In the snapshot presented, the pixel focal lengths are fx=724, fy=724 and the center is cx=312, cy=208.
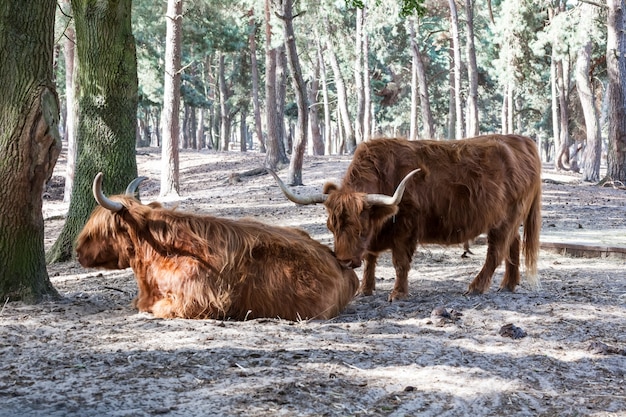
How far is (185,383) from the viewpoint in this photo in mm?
4164

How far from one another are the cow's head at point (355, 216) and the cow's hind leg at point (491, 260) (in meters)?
1.39

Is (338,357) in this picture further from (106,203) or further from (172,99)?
(172,99)

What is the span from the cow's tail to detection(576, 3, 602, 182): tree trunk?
709 inches

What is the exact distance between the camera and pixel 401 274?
23.6 ft

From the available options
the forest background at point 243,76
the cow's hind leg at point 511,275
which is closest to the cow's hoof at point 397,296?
the cow's hind leg at point 511,275

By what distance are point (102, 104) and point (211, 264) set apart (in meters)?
3.79

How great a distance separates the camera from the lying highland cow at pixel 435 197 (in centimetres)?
700

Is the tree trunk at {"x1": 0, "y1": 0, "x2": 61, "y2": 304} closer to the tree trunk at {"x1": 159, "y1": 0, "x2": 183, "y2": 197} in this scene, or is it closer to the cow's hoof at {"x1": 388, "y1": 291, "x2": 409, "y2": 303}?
the cow's hoof at {"x1": 388, "y1": 291, "x2": 409, "y2": 303}

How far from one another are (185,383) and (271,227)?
284 centimetres

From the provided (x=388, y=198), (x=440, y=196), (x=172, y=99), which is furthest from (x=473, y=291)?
(x=172, y=99)

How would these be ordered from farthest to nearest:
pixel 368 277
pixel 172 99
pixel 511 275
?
pixel 172 99 < pixel 511 275 < pixel 368 277

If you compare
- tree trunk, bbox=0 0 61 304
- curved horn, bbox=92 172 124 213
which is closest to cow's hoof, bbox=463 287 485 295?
curved horn, bbox=92 172 124 213

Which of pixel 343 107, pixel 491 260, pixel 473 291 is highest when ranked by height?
pixel 343 107

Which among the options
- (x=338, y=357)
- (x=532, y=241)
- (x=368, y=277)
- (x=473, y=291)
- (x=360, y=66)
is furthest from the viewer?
(x=360, y=66)
